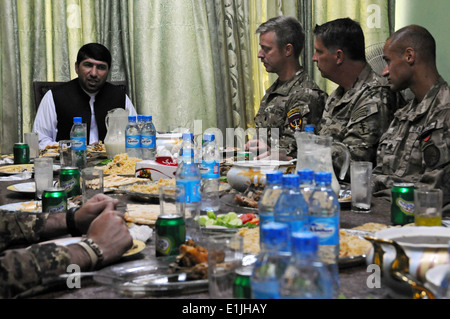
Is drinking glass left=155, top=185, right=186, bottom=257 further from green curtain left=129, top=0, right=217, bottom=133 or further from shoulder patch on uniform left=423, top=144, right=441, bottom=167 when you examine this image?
green curtain left=129, top=0, right=217, bottom=133

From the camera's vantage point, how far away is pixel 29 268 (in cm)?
106

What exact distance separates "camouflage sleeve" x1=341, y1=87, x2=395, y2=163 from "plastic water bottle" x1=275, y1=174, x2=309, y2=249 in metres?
1.69

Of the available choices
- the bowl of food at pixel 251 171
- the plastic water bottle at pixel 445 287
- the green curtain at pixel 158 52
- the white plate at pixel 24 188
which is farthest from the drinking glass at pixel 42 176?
the green curtain at pixel 158 52

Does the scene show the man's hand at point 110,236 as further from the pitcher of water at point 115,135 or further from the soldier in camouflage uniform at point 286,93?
the soldier in camouflage uniform at point 286,93

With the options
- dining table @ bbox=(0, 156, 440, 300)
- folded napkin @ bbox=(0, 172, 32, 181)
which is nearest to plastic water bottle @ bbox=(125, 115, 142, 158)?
folded napkin @ bbox=(0, 172, 32, 181)

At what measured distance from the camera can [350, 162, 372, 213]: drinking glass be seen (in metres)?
1.74

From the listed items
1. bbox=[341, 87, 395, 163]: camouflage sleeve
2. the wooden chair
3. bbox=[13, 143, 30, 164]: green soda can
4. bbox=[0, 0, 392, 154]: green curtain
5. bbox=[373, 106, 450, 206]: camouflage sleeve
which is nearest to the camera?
bbox=[373, 106, 450, 206]: camouflage sleeve

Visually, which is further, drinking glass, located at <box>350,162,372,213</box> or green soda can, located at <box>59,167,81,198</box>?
green soda can, located at <box>59,167,81,198</box>

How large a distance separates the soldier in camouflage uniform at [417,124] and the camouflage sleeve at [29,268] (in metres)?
1.42

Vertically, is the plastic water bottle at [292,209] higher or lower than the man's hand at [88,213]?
higher

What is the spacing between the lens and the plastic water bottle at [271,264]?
0.85 m
